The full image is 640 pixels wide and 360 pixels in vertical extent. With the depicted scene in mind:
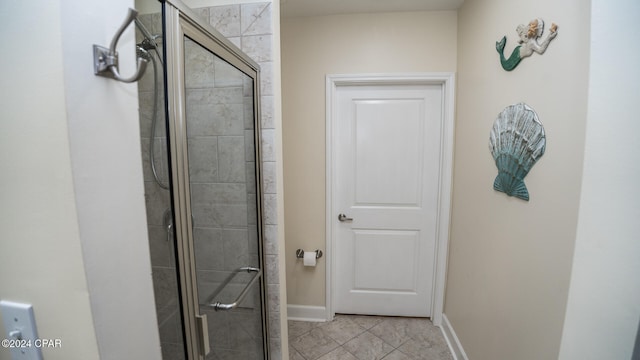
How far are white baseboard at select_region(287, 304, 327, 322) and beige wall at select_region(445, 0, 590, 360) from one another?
106 cm

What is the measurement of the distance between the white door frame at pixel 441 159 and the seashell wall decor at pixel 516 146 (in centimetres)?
60

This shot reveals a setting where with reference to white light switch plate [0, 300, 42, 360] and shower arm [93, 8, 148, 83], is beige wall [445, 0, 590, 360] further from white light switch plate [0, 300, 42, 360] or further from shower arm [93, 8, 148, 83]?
white light switch plate [0, 300, 42, 360]

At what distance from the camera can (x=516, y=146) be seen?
3.68 ft

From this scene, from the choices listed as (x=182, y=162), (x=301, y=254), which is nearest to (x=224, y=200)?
(x=182, y=162)

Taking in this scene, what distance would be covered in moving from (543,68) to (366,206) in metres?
1.38

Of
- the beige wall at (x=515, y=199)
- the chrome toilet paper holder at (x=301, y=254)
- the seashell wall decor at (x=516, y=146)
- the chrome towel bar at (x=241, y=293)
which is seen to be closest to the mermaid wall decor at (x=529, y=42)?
the beige wall at (x=515, y=199)

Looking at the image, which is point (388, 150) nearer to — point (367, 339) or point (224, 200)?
point (224, 200)

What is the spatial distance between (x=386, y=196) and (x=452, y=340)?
1175mm

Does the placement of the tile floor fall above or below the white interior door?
below

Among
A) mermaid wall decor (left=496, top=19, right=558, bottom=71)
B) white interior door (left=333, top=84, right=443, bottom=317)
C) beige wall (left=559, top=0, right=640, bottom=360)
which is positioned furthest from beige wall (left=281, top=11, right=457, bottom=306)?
beige wall (left=559, top=0, right=640, bottom=360)

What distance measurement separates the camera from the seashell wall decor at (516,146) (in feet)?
3.37

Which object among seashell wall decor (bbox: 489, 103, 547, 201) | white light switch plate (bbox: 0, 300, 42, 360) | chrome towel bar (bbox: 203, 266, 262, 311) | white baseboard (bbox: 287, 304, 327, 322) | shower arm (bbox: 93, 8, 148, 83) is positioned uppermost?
shower arm (bbox: 93, 8, 148, 83)

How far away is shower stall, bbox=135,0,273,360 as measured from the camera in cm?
→ 67

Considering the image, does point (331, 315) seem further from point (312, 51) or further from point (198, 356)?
point (312, 51)
